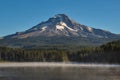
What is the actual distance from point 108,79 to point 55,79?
30.9 feet

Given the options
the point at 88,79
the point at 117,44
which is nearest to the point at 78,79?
the point at 88,79

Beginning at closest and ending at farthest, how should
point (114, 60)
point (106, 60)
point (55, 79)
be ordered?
point (55, 79)
point (114, 60)
point (106, 60)

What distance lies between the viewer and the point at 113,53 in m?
182

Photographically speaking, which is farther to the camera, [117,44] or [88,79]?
[117,44]

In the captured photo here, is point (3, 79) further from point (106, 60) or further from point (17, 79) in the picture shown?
point (106, 60)

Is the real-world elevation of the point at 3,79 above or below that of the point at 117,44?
below

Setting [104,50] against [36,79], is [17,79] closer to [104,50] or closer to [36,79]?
[36,79]

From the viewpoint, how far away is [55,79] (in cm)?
6819

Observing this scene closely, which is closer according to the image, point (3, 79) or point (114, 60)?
point (3, 79)

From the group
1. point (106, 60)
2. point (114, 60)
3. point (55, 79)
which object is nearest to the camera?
point (55, 79)

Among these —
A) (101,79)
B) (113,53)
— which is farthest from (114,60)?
(101,79)

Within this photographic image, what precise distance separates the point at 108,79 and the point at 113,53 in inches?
4512

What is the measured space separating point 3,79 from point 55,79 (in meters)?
9.44

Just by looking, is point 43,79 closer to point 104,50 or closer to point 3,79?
point 3,79
